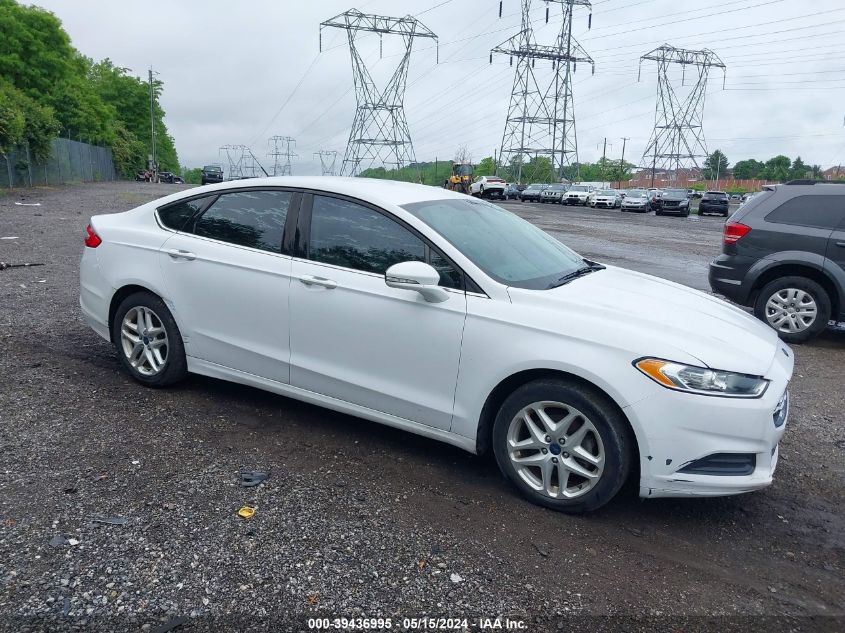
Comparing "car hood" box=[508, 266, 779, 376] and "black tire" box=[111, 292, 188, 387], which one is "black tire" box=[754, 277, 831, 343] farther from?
"black tire" box=[111, 292, 188, 387]

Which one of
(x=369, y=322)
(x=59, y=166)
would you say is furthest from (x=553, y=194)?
(x=369, y=322)

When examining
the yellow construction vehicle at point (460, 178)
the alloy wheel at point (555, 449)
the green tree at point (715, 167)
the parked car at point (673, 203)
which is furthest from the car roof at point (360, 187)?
the green tree at point (715, 167)

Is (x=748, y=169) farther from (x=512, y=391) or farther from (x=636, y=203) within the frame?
(x=512, y=391)

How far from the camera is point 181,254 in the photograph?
4625mm

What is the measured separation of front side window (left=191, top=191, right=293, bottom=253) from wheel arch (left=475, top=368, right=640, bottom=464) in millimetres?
1724

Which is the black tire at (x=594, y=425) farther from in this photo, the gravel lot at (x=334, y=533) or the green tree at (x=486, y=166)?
the green tree at (x=486, y=166)

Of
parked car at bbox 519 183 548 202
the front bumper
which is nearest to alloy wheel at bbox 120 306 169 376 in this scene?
the front bumper

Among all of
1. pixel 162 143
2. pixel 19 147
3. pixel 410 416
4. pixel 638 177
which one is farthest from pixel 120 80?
pixel 410 416

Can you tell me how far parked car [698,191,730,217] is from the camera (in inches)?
1566

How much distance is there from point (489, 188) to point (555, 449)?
52105 millimetres

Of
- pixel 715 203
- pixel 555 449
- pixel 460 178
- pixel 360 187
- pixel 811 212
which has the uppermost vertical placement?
pixel 460 178

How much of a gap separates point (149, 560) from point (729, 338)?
9.84ft

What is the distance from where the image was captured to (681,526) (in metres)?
3.44

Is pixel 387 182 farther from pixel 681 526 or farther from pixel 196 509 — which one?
pixel 681 526
